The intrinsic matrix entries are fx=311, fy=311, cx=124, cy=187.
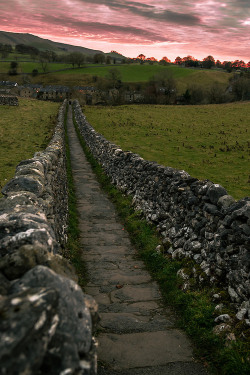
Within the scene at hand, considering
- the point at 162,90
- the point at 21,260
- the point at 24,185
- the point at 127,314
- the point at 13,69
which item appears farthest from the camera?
the point at 13,69

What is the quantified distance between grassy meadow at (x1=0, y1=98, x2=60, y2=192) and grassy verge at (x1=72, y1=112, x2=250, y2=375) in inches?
315

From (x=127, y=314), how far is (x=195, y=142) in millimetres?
22478

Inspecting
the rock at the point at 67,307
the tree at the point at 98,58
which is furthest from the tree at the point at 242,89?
the tree at the point at 98,58

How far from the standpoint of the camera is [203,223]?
277 inches

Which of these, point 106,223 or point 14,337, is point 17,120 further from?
point 14,337

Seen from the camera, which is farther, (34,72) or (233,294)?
(34,72)

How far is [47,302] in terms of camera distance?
246 centimetres

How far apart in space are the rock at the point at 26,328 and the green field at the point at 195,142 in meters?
11.2

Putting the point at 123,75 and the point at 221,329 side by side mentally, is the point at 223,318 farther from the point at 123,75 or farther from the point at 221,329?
the point at 123,75

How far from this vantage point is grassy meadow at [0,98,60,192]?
18.9 m

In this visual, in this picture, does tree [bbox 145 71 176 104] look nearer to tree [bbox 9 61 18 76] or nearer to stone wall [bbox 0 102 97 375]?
tree [bbox 9 61 18 76]

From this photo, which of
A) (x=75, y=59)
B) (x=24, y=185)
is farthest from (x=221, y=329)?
(x=75, y=59)

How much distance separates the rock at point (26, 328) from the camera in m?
2.11

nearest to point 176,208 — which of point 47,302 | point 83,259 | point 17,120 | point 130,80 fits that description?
point 83,259
